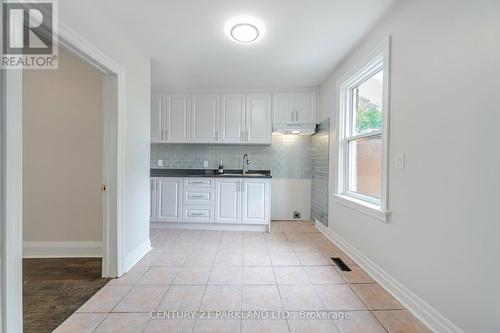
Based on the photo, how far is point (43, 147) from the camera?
2486mm

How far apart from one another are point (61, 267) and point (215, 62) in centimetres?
281

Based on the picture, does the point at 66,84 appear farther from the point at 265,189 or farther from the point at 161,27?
the point at 265,189

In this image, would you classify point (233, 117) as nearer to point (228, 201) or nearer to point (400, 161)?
point (228, 201)

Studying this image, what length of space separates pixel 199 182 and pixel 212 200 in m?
0.35

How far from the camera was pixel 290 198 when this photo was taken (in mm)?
4121

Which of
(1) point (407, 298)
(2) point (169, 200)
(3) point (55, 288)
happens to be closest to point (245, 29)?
(1) point (407, 298)

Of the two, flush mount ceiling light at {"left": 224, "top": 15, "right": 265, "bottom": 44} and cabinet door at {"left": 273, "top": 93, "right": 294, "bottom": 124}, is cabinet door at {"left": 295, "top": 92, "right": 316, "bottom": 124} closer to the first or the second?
cabinet door at {"left": 273, "top": 93, "right": 294, "bottom": 124}

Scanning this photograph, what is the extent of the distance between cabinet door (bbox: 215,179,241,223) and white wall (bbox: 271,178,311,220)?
0.91 metres

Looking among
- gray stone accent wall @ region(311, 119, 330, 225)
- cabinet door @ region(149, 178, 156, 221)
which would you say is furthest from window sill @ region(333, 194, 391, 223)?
cabinet door @ region(149, 178, 156, 221)

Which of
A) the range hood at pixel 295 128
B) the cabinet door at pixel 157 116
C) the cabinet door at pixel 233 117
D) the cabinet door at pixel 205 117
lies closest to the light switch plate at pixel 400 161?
the range hood at pixel 295 128

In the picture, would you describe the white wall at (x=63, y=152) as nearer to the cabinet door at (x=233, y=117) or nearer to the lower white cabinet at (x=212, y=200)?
the lower white cabinet at (x=212, y=200)

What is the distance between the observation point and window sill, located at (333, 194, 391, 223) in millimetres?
1895

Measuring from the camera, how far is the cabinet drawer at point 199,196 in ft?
11.6

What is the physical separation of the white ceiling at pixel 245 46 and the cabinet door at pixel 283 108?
1.59ft
